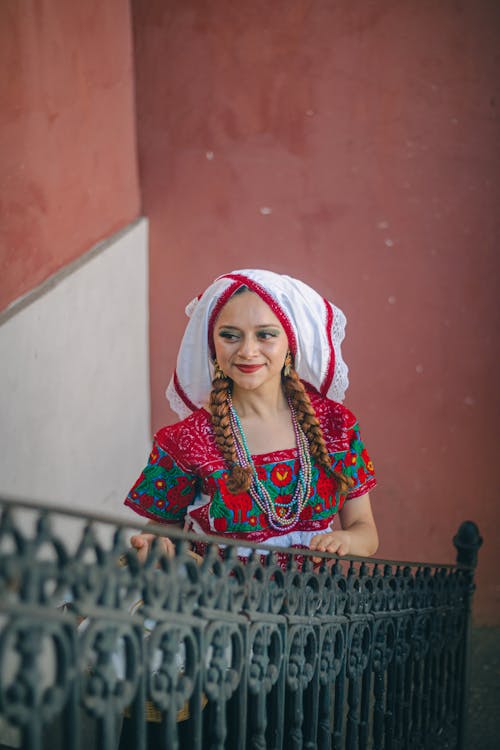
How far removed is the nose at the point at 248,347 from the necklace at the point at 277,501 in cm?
25

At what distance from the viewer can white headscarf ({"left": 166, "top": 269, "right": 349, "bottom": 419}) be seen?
3.12m

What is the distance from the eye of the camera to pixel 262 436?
3.16 m

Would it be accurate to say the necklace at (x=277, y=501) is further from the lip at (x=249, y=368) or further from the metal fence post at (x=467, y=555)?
the metal fence post at (x=467, y=555)

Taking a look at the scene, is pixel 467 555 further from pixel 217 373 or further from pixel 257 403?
pixel 217 373

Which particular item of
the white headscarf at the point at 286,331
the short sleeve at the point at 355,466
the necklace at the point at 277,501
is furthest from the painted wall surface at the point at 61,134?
the short sleeve at the point at 355,466

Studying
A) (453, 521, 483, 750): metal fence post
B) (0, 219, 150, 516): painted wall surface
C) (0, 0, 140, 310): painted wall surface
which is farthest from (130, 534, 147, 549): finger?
(453, 521, 483, 750): metal fence post

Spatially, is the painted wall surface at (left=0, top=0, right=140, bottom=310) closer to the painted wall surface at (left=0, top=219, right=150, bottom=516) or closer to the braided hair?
the painted wall surface at (left=0, top=219, right=150, bottom=516)

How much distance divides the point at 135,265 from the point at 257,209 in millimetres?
758

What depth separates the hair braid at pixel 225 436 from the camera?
9.93ft

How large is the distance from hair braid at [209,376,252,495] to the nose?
202 mm

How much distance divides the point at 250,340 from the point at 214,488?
1.64ft

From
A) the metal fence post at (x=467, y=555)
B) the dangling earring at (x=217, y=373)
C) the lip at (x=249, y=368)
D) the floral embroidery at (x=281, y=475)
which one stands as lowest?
the metal fence post at (x=467, y=555)

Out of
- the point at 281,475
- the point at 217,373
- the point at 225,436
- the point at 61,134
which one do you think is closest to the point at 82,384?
the point at 61,134

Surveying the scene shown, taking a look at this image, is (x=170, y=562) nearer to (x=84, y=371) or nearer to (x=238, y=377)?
(x=238, y=377)
